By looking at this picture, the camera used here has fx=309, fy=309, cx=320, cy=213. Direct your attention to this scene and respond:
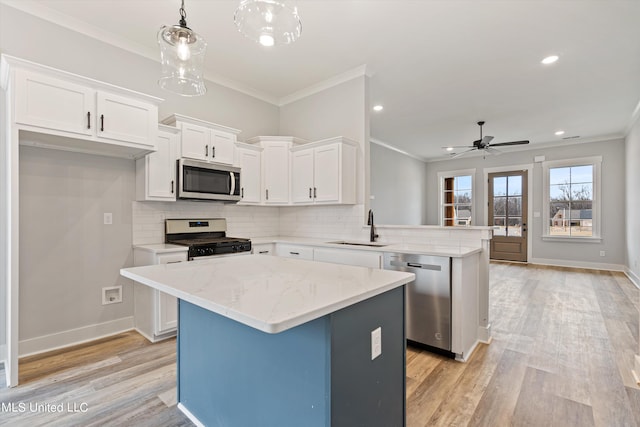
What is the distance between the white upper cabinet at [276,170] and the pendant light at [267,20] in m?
2.58

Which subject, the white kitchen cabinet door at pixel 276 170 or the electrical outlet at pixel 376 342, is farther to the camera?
the white kitchen cabinet door at pixel 276 170

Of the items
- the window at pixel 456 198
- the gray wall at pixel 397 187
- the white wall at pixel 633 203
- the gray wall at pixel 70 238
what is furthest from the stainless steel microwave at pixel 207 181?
the window at pixel 456 198

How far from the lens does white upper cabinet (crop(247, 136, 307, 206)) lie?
4.07m

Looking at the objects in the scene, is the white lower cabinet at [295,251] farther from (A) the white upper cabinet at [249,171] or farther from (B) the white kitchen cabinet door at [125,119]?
(B) the white kitchen cabinet door at [125,119]

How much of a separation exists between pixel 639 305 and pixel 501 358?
2.85 m

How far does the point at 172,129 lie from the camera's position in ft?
10.3

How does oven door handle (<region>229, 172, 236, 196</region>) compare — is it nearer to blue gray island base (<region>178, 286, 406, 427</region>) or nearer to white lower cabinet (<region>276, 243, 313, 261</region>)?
white lower cabinet (<region>276, 243, 313, 261</region>)

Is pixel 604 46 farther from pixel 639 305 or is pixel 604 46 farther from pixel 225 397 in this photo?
pixel 225 397

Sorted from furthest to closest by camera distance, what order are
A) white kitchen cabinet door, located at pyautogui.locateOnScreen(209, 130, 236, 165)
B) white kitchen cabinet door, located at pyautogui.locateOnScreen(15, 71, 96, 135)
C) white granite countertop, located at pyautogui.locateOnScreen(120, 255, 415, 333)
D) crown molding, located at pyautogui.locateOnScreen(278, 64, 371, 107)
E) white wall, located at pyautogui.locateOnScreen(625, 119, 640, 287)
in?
white wall, located at pyautogui.locateOnScreen(625, 119, 640, 287), crown molding, located at pyautogui.locateOnScreen(278, 64, 371, 107), white kitchen cabinet door, located at pyautogui.locateOnScreen(209, 130, 236, 165), white kitchen cabinet door, located at pyautogui.locateOnScreen(15, 71, 96, 135), white granite countertop, located at pyautogui.locateOnScreen(120, 255, 415, 333)

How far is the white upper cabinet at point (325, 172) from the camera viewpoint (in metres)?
3.59

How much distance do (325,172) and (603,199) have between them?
650cm

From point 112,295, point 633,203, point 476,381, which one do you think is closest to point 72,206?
point 112,295

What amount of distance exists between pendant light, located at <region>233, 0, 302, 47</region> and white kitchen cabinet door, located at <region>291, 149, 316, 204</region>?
93.0 inches

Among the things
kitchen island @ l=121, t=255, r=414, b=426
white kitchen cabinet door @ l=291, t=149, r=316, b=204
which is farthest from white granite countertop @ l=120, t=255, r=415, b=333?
white kitchen cabinet door @ l=291, t=149, r=316, b=204
